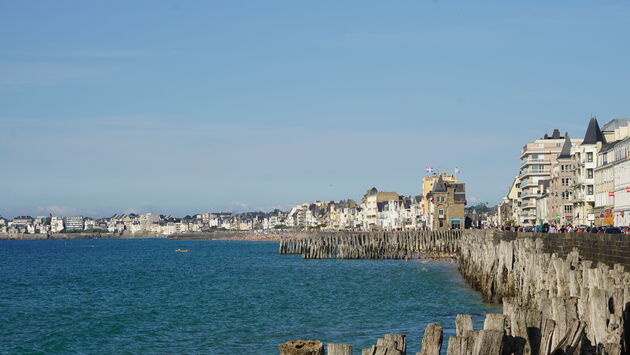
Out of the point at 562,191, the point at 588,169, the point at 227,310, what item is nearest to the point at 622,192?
the point at 588,169

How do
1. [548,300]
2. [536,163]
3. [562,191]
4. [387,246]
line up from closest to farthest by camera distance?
1. [548,300]
2. [387,246]
3. [562,191]
4. [536,163]

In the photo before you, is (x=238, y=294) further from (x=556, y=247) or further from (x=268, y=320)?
(x=556, y=247)

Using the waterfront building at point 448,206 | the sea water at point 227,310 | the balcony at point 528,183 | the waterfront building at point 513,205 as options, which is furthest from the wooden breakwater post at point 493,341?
the waterfront building at point 513,205

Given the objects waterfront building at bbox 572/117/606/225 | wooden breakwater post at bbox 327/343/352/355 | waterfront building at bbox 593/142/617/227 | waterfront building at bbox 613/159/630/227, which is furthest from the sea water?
waterfront building at bbox 572/117/606/225

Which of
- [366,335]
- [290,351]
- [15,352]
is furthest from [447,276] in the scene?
[290,351]

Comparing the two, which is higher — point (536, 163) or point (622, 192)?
point (536, 163)

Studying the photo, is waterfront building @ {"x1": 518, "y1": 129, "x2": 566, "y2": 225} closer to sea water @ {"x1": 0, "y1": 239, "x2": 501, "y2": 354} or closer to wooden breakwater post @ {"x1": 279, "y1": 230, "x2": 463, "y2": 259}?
wooden breakwater post @ {"x1": 279, "y1": 230, "x2": 463, "y2": 259}

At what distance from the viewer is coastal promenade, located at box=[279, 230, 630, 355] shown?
9852 mm

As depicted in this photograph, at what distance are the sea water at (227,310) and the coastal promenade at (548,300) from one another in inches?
74.0

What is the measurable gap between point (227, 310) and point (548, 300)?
26.2m

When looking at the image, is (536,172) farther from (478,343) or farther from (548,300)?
(478,343)

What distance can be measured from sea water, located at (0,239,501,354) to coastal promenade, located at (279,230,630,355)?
1.88 meters

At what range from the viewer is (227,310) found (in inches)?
1468

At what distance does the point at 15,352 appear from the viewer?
26891 millimetres
